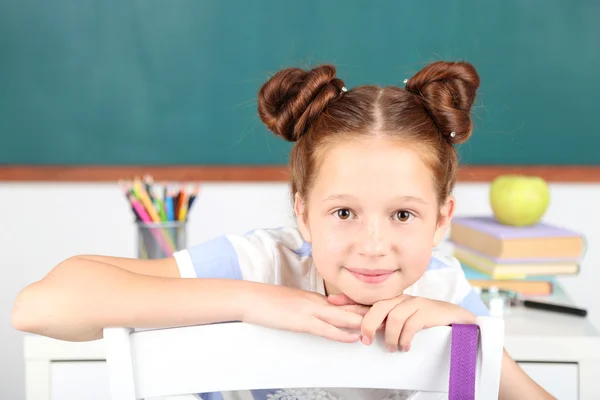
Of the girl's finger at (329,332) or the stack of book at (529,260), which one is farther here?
the stack of book at (529,260)

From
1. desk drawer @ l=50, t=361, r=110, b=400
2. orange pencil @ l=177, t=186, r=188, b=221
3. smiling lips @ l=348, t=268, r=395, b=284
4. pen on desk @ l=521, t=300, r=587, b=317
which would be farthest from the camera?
orange pencil @ l=177, t=186, r=188, b=221

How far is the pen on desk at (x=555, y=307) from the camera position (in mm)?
1293

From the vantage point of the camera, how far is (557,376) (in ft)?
3.83

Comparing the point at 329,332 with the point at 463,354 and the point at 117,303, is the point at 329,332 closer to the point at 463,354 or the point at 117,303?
the point at 463,354

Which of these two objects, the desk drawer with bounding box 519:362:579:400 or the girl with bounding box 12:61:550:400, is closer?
the girl with bounding box 12:61:550:400

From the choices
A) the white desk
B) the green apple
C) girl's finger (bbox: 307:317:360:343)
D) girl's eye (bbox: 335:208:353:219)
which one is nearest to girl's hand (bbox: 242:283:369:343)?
girl's finger (bbox: 307:317:360:343)

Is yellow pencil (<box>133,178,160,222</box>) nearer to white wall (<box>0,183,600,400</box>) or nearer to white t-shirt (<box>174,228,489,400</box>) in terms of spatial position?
white t-shirt (<box>174,228,489,400</box>)

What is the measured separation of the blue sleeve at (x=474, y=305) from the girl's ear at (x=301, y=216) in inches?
10.1

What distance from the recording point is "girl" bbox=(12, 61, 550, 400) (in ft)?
2.83

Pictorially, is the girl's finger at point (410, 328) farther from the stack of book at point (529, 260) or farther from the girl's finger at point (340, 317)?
the stack of book at point (529, 260)

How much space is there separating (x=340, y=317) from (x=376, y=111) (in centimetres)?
33

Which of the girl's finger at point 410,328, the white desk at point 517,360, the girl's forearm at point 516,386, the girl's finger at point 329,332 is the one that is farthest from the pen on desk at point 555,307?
the girl's finger at point 329,332

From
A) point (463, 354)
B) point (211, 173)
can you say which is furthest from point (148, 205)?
point (211, 173)

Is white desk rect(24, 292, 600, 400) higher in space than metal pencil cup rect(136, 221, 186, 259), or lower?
lower
